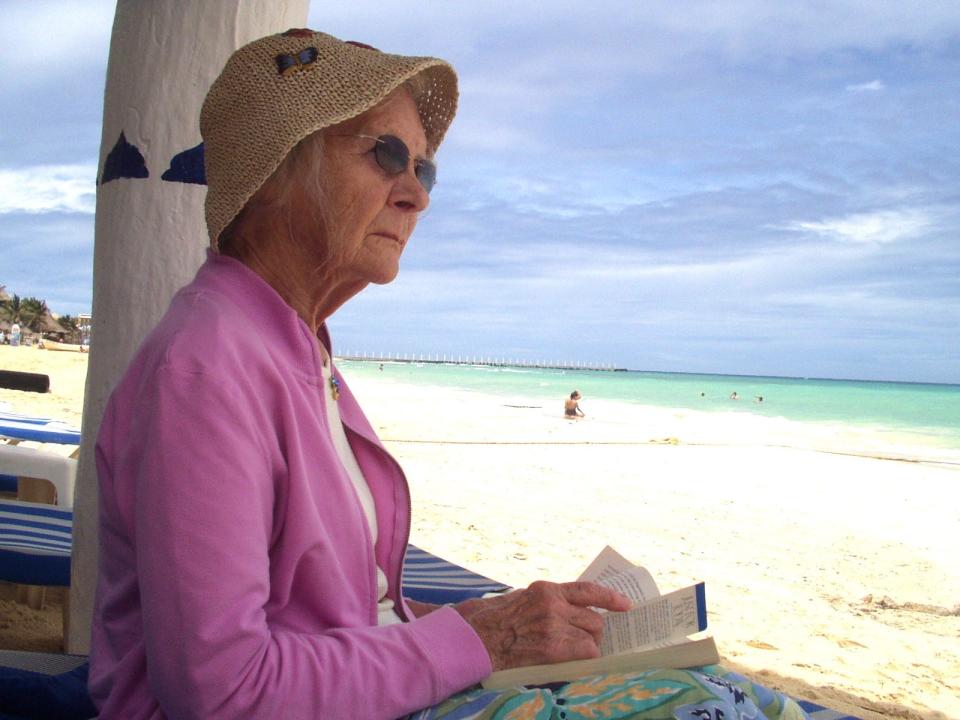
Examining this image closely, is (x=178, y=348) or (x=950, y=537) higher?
(x=178, y=348)

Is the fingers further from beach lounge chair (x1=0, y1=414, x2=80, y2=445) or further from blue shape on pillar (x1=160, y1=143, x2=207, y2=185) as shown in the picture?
beach lounge chair (x1=0, y1=414, x2=80, y2=445)

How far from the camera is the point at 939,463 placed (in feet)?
52.2

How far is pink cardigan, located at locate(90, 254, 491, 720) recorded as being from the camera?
1.17 metres

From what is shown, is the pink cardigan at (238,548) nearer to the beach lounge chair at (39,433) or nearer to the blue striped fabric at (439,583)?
the blue striped fabric at (439,583)

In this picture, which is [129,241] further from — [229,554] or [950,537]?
[950,537]

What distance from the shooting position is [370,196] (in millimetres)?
1634

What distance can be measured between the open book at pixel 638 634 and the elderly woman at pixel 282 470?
4 centimetres

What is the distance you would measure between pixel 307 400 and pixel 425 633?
0.42 m

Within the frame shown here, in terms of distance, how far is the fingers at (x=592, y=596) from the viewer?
1530mm

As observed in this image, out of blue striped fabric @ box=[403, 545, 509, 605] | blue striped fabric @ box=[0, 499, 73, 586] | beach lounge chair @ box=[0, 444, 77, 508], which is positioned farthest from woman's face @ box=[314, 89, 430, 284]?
beach lounge chair @ box=[0, 444, 77, 508]

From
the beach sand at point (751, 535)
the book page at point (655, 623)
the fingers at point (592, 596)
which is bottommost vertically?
the beach sand at point (751, 535)

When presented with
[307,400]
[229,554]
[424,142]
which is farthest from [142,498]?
[424,142]

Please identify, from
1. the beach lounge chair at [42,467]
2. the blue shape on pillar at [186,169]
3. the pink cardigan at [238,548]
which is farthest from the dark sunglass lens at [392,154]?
the beach lounge chair at [42,467]

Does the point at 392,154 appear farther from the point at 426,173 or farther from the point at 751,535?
the point at 751,535
